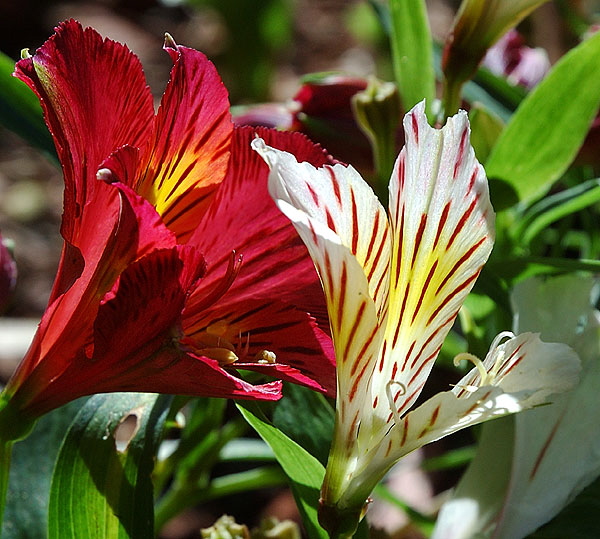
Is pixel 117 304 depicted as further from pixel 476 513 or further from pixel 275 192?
pixel 476 513

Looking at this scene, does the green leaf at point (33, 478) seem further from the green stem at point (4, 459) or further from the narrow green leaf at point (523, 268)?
the narrow green leaf at point (523, 268)

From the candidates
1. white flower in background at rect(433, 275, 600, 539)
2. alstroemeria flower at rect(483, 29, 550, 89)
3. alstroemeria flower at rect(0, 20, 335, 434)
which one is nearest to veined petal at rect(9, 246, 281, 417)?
alstroemeria flower at rect(0, 20, 335, 434)

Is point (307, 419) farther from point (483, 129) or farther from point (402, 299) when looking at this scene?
point (483, 129)

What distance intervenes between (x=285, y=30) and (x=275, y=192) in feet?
7.72

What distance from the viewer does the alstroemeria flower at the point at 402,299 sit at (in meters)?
0.41

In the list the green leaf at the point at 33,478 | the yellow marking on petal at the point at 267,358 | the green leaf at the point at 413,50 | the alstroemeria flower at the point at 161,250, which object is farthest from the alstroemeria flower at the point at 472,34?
the green leaf at the point at 33,478

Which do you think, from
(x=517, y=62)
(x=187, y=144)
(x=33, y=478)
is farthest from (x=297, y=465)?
(x=517, y=62)

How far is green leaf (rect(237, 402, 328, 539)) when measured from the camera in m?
0.49

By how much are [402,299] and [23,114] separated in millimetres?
433

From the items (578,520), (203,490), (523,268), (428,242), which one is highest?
(428,242)

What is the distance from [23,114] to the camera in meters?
0.75

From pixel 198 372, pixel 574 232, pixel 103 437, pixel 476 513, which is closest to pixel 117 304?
pixel 198 372

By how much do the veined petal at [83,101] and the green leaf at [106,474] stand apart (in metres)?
0.17

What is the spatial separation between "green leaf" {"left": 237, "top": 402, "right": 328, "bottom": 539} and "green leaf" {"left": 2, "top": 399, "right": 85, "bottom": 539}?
0.25 meters
